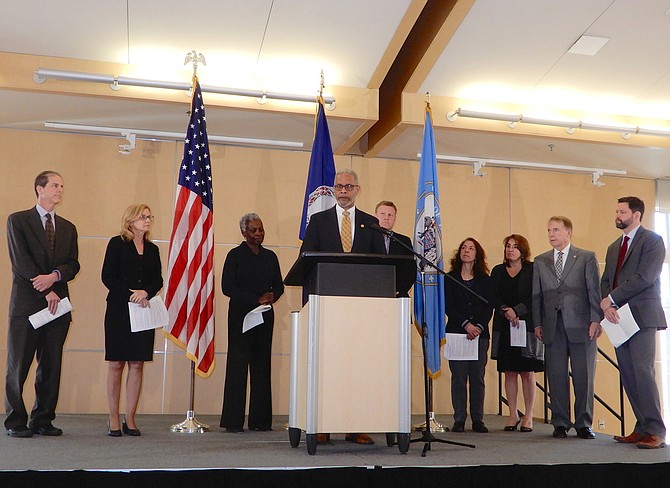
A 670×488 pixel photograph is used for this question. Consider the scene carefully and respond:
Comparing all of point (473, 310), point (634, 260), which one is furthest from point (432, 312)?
point (634, 260)

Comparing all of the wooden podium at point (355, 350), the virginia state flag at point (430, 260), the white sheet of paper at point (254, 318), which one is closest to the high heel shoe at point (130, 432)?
the white sheet of paper at point (254, 318)

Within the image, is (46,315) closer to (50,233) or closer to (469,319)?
(50,233)

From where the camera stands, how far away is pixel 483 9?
237 inches

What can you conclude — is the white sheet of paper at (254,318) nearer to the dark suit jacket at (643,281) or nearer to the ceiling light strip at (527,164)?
the dark suit jacket at (643,281)

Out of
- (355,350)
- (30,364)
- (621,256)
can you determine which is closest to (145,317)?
(30,364)

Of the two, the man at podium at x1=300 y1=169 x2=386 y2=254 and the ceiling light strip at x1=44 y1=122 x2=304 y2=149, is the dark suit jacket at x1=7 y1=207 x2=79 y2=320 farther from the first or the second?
the ceiling light strip at x1=44 y1=122 x2=304 y2=149

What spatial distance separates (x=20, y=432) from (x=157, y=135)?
3984 millimetres

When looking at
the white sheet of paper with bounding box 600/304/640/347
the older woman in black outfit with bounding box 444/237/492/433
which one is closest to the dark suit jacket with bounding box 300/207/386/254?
the older woman in black outfit with bounding box 444/237/492/433

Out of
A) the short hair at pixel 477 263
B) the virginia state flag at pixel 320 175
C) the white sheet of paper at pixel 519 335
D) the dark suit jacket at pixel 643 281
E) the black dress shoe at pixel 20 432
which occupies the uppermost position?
the virginia state flag at pixel 320 175

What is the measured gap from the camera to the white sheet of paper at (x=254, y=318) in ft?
18.6

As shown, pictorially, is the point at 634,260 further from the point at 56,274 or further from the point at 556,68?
the point at 56,274

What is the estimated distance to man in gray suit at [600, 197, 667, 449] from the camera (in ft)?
16.3

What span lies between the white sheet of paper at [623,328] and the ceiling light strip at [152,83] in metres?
3.29

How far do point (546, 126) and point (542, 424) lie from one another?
3069mm
